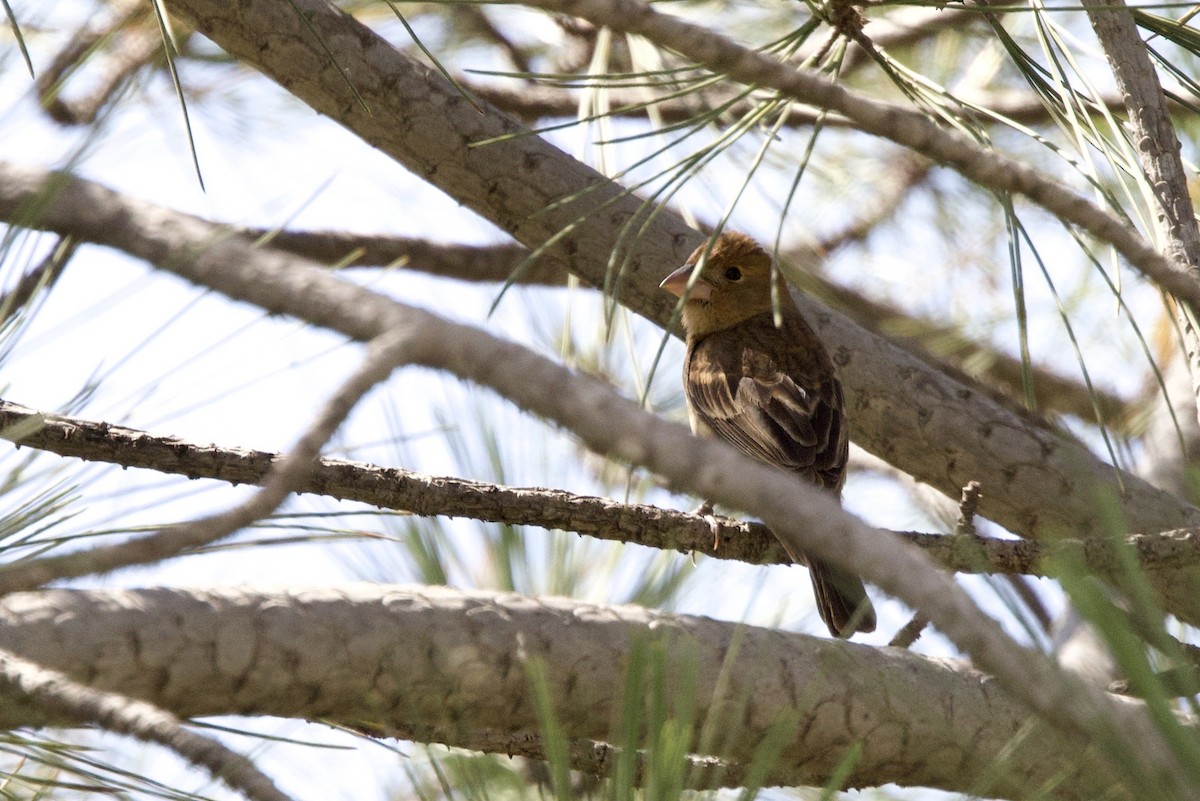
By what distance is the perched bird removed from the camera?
4.48 meters

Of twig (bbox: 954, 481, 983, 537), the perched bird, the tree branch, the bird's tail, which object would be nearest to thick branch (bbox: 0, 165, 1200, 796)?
the tree branch

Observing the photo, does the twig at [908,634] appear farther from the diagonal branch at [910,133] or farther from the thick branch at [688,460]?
the thick branch at [688,460]

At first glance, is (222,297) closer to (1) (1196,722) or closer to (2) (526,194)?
(1) (1196,722)

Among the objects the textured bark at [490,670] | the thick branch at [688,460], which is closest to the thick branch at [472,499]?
the textured bark at [490,670]

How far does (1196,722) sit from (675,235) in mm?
2562

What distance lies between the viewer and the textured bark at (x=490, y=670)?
2205mm

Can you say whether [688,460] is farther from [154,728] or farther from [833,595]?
[833,595]

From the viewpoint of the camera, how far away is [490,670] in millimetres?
2447

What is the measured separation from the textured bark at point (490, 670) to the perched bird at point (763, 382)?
1462 mm

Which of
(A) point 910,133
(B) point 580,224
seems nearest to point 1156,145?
(A) point 910,133

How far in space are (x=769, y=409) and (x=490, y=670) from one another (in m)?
2.91

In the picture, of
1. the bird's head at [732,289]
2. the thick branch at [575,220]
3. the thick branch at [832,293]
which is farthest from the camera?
the bird's head at [732,289]

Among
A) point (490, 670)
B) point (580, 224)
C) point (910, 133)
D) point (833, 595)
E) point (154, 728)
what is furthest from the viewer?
point (833, 595)

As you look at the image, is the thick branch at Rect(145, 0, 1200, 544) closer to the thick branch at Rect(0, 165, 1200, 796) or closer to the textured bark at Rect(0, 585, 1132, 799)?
the textured bark at Rect(0, 585, 1132, 799)
